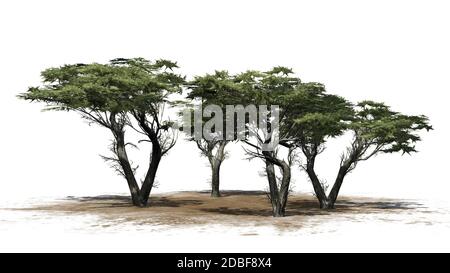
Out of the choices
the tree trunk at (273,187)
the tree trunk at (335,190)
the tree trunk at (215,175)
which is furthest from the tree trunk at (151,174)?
the tree trunk at (335,190)

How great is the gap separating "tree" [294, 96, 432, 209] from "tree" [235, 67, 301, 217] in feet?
3.79

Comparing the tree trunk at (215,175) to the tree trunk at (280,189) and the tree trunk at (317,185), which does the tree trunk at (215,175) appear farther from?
the tree trunk at (280,189)

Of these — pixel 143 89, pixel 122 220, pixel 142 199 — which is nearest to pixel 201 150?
pixel 142 199

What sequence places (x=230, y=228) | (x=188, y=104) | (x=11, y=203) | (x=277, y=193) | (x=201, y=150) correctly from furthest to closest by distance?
(x=201, y=150), (x=11, y=203), (x=188, y=104), (x=277, y=193), (x=230, y=228)

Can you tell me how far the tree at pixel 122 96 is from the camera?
24.2m

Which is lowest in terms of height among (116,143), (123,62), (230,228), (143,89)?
(230,228)

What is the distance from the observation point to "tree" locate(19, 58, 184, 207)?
2422 centimetres

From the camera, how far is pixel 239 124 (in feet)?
75.1

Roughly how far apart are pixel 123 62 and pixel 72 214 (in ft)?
26.1

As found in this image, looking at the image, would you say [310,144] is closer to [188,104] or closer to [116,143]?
[188,104]

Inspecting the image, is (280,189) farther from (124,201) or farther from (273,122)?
(124,201)

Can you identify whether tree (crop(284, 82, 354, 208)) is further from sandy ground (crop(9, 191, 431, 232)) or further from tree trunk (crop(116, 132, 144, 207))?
tree trunk (crop(116, 132, 144, 207))

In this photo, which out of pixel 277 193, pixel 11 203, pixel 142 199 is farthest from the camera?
pixel 11 203

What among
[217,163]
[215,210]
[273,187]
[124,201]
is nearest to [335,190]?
[273,187]
